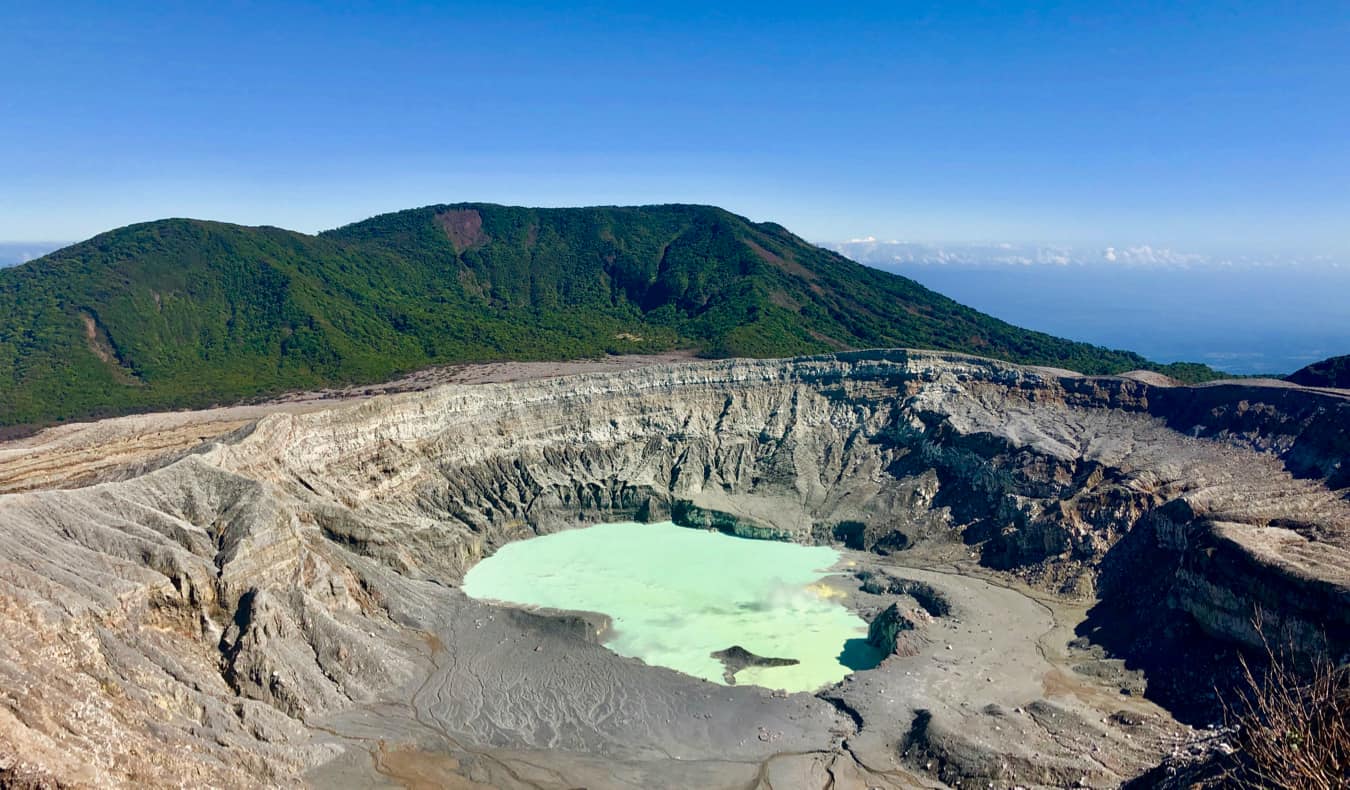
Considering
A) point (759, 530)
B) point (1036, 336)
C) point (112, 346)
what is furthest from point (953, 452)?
point (112, 346)

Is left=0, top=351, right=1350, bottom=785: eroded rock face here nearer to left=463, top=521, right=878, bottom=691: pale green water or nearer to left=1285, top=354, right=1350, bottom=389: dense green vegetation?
left=463, top=521, right=878, bottom=691: pale green water

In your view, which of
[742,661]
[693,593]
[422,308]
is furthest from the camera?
[422,308]

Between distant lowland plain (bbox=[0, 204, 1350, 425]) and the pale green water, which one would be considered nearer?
the pale green water

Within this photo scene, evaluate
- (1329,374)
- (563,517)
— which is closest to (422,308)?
(563,517)

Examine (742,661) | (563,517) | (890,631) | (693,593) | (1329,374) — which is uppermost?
(1329,374)

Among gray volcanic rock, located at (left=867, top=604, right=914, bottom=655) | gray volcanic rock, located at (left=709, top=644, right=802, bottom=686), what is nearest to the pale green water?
gray volcanic rock, located at (left=709, top=644, right=802, bottom=686)

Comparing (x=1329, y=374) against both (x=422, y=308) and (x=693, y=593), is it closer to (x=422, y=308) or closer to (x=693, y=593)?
(x=693, y=593)
